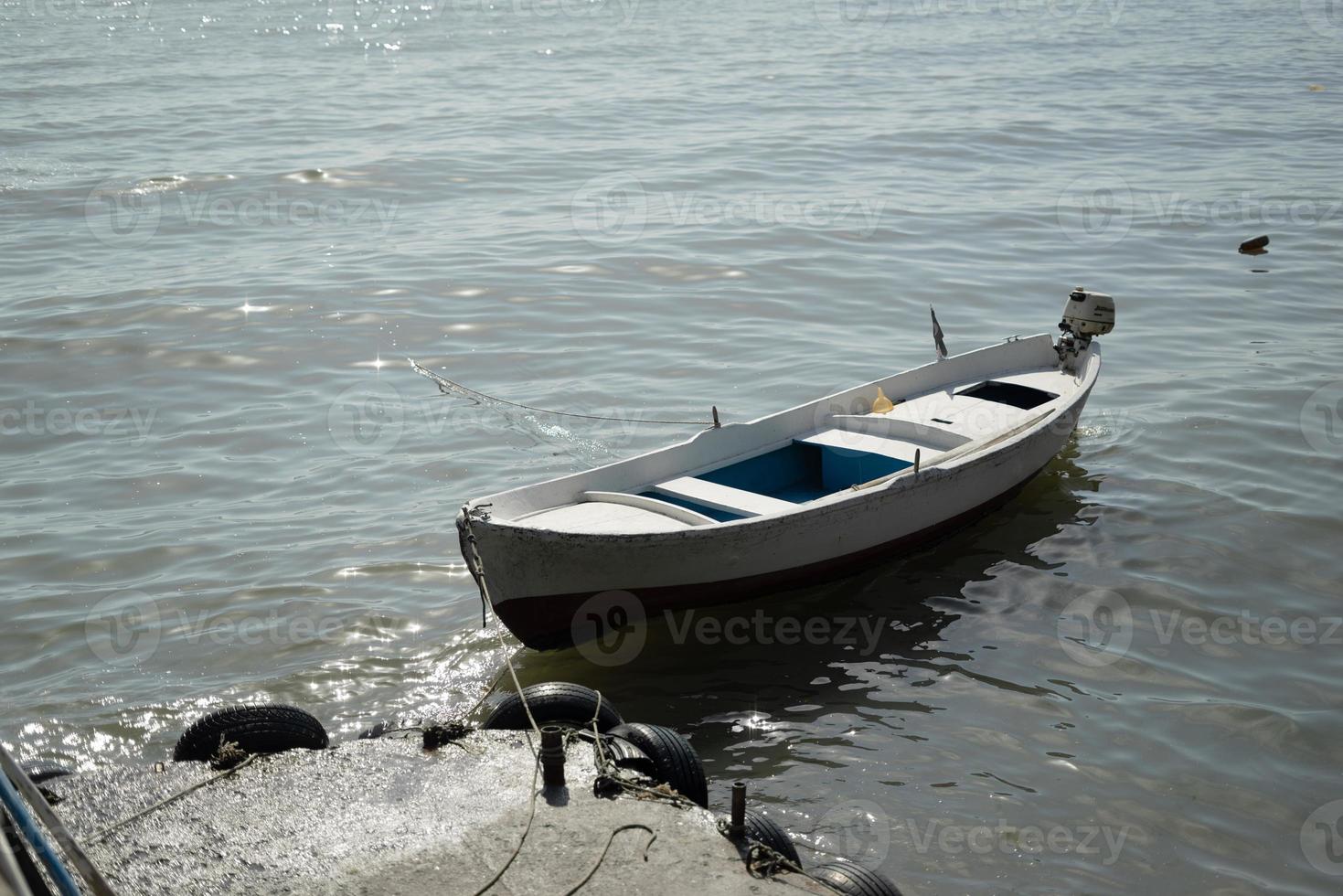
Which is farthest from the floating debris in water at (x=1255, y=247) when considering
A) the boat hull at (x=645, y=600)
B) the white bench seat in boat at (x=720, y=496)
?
the white bench seat in boat at (x=720, y=496)

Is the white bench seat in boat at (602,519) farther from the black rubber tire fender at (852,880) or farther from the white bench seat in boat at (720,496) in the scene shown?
the black rubber tire fender at (852,880)

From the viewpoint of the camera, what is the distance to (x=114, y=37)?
44.6m

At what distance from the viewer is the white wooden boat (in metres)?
9.02

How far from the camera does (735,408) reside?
1484 cm

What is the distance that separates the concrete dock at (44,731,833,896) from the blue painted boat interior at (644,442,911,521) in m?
4.39

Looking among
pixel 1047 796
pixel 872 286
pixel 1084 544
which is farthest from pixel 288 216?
pixel 1047 796

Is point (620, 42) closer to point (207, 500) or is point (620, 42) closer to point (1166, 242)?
point (1166, 242)

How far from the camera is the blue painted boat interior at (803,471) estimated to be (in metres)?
11.1

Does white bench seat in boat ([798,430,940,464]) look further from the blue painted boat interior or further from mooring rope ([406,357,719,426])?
mooring rope ([406,357,719,426])

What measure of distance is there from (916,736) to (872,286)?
11.7 metres

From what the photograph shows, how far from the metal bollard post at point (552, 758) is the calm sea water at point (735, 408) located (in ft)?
6.06

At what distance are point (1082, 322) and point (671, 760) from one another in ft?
27.2

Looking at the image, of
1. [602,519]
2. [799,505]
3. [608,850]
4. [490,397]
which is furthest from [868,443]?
[608,850]

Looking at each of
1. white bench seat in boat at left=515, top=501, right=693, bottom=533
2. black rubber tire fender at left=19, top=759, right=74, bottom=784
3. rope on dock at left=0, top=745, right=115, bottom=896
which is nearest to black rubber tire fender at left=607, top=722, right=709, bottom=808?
white bench seat in boat at left=515, top=501, right=693, bottom=533
